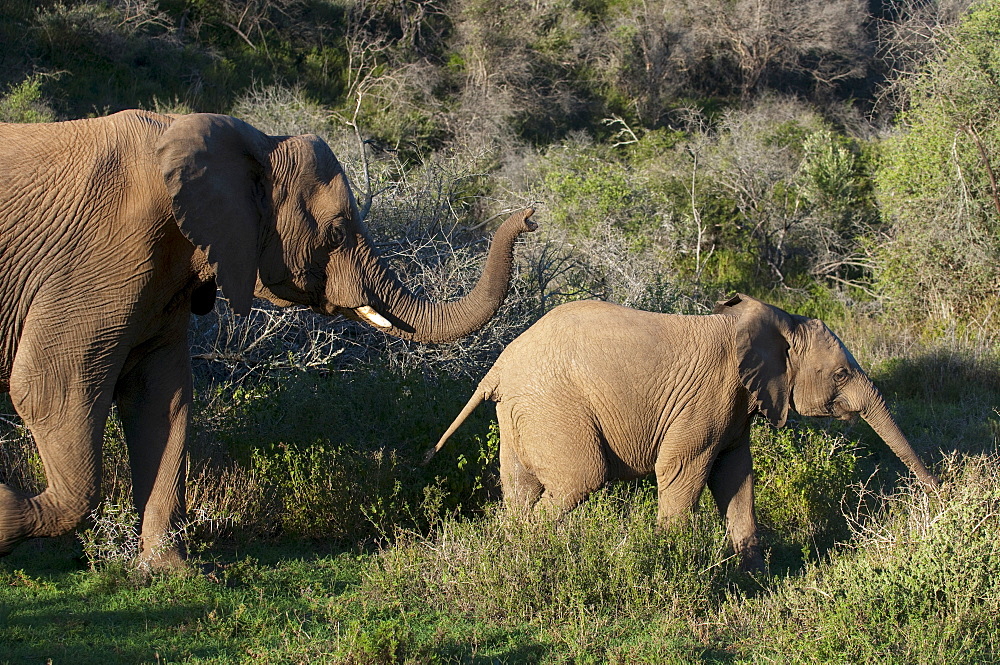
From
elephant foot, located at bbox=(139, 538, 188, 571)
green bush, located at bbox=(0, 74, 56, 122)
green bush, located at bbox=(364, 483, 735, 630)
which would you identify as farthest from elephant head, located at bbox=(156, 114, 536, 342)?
green bush, located at bbox=(0, 74, 56, 122)

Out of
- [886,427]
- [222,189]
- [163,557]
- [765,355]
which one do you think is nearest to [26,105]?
[163,557]

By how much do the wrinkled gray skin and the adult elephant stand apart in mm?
1042

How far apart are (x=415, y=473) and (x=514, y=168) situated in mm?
11509

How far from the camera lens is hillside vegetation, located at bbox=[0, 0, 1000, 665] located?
197 inches

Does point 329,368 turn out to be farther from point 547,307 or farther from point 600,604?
point 600,604

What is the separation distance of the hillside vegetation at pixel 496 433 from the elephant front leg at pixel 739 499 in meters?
0.31

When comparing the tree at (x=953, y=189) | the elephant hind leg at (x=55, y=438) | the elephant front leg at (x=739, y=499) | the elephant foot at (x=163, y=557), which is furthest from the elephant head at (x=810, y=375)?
the tree at (x=953, y=189)

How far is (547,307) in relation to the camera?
31.3 feet

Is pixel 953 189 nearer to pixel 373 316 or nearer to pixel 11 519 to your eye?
pixel 373 316

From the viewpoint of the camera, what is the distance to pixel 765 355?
6160mm

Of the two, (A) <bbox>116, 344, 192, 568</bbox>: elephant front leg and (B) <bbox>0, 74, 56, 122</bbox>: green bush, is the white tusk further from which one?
(B) <bbox>0, 74, 56, 122</bbox>: green bush

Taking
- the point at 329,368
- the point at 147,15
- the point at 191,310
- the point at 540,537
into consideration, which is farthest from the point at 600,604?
the point at 147,15

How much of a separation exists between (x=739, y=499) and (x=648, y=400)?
2.86 feet

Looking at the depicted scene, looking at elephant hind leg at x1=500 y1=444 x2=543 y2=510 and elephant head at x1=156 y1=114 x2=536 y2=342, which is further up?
elephant head at x1=156 y1=114 x2=536 y2=342
